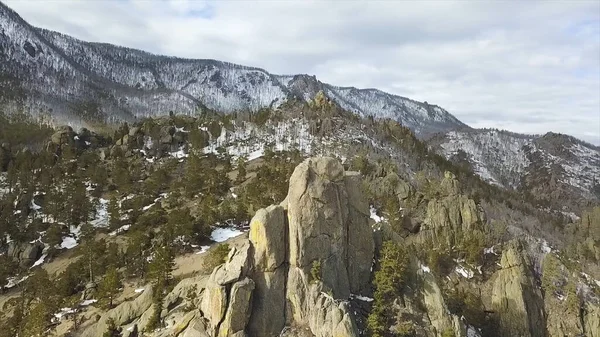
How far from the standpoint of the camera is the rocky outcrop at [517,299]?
71.1 m

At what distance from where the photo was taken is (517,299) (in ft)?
240

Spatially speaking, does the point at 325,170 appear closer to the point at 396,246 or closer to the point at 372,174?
the point at 396,246

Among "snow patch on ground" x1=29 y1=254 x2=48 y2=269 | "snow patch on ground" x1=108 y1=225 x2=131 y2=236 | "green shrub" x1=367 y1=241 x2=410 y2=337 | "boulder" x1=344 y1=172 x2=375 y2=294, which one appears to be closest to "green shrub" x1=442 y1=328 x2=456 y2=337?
"green shrub" x1=367 y1=241 x2=410 y2=337

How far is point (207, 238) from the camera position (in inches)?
3270

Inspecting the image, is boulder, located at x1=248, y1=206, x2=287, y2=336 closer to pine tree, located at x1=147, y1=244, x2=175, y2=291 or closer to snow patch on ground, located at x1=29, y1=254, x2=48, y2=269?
pine tree, located at x1=147, y1=244, x2=175, y2=291

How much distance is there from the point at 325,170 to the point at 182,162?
10196 cm

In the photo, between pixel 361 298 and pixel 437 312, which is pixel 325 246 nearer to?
pixel 361 298

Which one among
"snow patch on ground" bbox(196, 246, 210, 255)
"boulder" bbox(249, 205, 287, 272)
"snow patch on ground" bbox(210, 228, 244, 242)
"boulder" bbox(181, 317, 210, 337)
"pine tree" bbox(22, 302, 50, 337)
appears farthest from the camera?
"snow patch on ground" bbox(210, 228, 244, 242)

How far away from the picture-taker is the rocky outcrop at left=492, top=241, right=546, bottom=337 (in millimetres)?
71125

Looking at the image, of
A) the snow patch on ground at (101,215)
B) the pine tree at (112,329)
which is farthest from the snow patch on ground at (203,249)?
the snow patch on ground at (101,215)

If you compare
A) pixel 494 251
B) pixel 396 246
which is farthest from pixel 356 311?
pixel 494 251

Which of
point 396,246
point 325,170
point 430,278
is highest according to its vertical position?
point 325,170

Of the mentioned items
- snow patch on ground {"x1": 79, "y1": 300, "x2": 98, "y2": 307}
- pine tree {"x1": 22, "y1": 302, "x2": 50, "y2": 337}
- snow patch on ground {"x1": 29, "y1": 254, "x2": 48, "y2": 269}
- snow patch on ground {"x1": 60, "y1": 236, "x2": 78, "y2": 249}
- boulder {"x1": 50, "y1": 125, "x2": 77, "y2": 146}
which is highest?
boulder {"x1": 50, "y1": 125, "x2": 77, "y2": 146}

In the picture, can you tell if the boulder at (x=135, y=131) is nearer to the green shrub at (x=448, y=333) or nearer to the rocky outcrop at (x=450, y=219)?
the rocky outcrop at (x=450, y=219)
